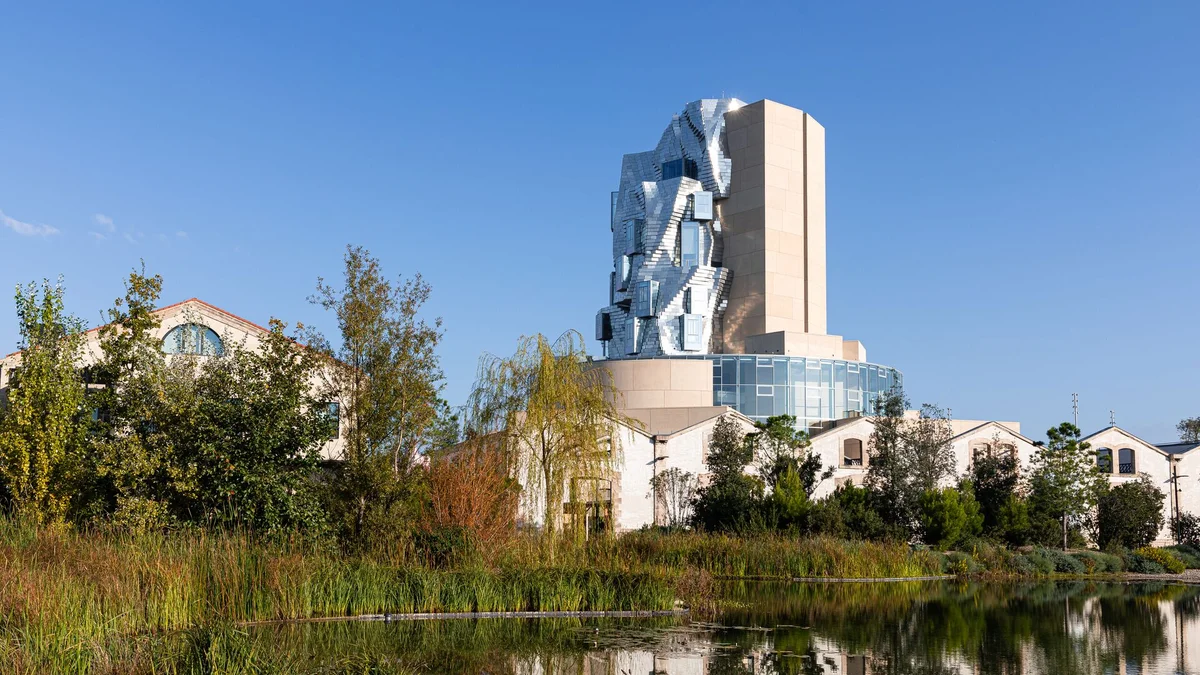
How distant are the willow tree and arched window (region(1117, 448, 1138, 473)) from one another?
37.2 metres

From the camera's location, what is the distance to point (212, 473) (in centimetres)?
2241

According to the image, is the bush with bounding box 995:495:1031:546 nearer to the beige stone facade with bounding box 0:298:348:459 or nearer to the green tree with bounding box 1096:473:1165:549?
the green tree with bounding box 1096:473:1165:549

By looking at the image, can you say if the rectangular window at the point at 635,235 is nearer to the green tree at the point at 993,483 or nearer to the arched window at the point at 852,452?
the arched window at the point at 852,452

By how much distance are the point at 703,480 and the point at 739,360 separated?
20.0 meters

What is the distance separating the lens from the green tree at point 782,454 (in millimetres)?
44281

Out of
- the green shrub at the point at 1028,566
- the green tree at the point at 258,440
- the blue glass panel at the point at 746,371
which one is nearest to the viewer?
the green tree at the point at 258,440

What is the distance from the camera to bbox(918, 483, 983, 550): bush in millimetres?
40156

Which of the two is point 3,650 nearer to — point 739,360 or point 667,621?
point 667,621

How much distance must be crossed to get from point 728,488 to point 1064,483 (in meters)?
13.9

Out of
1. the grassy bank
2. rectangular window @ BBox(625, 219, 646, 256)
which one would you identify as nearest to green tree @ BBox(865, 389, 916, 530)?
the grassy bank

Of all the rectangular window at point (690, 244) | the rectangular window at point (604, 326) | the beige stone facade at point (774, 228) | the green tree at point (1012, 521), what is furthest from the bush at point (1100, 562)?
the rectangular window at point (604, 326)

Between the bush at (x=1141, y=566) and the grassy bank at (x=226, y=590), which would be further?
the bush at (x=1141, y=566)

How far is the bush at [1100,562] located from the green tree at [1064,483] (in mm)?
2406

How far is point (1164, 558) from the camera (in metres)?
42.3
